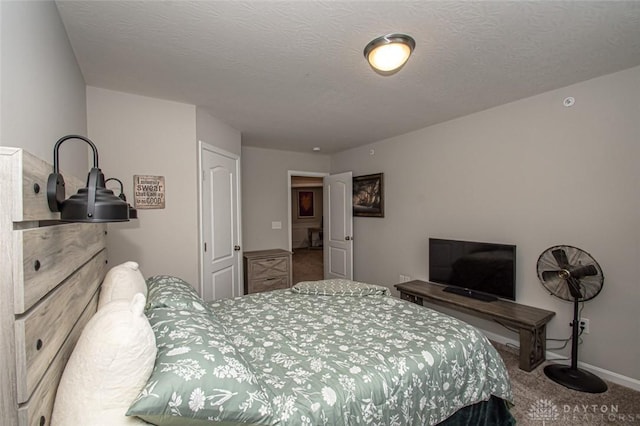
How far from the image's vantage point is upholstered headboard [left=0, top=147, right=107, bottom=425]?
0.62 metres

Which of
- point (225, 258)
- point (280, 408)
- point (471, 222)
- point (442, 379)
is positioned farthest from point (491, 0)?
point (225, 258)

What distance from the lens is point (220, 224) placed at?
3248mm

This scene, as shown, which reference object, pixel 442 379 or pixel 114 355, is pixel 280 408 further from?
pixel 442 379

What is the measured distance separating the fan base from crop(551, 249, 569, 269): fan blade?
2.92ft

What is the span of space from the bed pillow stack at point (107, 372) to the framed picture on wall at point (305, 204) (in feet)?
27.7

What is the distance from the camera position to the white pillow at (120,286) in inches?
53.8

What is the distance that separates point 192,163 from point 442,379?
270 centimetres

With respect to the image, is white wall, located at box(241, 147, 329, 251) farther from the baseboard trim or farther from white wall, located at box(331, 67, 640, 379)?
the baseboard trim

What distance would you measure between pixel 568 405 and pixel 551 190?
1736 millimetres

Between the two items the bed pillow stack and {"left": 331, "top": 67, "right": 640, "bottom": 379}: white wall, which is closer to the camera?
the bed pillow stack

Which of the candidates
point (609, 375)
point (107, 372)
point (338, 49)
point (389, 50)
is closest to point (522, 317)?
point (609, 375)

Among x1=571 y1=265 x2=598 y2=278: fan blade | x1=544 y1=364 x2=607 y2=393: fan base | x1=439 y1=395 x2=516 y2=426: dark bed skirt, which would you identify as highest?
x1=571 y1=265 x2=598 y2=278: fan blade

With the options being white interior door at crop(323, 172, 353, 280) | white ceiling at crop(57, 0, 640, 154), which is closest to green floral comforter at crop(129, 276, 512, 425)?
white ceiling at crop(57, 0, 640, 154)

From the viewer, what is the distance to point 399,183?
3973 mm
